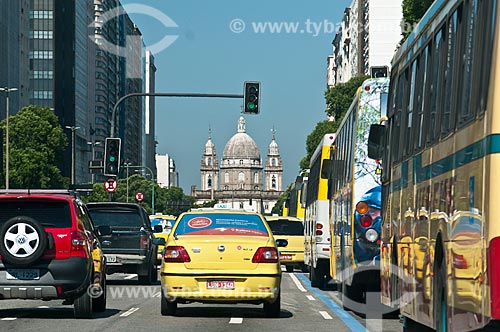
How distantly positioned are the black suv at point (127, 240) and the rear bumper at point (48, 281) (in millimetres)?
12585

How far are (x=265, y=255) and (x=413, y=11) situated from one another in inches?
1511

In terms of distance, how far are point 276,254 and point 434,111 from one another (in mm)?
8378

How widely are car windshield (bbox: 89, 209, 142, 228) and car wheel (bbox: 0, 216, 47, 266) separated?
538 inches

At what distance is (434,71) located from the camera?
11.9 meters

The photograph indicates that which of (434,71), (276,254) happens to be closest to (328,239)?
(276,254)

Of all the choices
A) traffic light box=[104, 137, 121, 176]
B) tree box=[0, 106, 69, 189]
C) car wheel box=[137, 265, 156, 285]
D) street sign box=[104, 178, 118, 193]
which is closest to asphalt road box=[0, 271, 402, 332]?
car wheel box=[137, 265, 156, 285]

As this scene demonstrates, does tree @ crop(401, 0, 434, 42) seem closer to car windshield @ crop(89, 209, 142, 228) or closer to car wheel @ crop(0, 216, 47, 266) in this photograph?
car windshield @ crop(89, 209, 142, 228)

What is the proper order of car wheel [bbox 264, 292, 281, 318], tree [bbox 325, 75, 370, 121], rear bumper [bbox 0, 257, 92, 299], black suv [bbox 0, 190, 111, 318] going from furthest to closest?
tree [bbox 325, 75, 370, 121], car wheel [bbox 264, 292, 281, 318], rear bumper [bbox 0, 257, 92, 299], black suv [bbox 0, 190, 111, 318]

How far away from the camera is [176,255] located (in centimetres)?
1969

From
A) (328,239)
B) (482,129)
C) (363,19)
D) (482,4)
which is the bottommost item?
(328,239)

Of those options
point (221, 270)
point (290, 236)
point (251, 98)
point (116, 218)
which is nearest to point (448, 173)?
point (221, 270)

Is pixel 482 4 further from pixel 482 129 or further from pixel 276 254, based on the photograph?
pixel 276 254

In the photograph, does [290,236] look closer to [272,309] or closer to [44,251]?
[272,309]

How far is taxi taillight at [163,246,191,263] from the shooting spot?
64.4 ft
